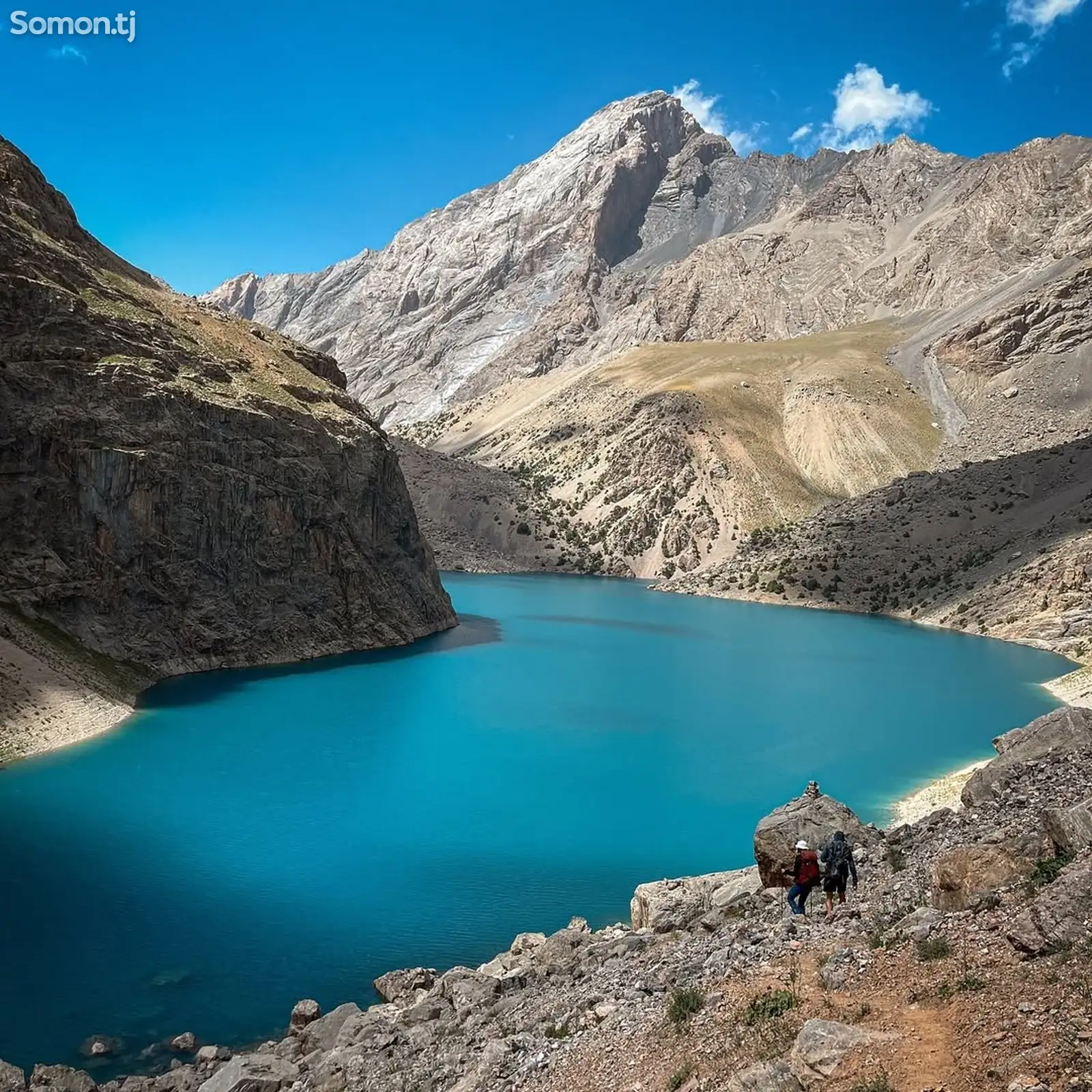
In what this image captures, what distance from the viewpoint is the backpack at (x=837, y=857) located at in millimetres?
14664

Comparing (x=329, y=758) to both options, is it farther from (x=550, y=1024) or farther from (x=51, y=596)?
(x=550, y=1024)

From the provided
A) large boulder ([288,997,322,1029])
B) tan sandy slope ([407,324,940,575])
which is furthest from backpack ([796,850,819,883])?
tan sandy slope ([407,324,940,575])

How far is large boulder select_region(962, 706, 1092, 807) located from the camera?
58.4 feet

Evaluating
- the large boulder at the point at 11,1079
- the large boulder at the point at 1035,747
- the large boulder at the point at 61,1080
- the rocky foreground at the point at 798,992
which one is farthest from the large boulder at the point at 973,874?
the large boulder at the point at 11,1079

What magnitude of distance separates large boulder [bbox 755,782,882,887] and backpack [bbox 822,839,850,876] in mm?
2533

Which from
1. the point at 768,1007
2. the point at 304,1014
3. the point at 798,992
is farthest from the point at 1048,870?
the point at 304,1014

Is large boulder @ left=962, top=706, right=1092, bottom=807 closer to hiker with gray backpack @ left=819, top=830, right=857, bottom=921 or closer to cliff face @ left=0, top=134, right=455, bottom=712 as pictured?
hiker with gray backpack @ left=819, top=830, right=857, bottom=921

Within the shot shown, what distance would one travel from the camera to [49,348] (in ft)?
151

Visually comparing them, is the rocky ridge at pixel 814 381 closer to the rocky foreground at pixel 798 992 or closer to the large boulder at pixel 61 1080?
the rocky foreground at pixel 798 992

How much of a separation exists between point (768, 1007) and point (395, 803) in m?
21.6

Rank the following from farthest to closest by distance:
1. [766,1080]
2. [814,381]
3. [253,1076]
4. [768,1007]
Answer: [814,381] < [253,1076] < [768,1007] < [766,1080]

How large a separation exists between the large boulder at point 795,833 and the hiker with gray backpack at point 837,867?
8.13 feet

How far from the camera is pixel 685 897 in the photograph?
64.5 ft

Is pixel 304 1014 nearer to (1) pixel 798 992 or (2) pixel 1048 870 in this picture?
(1) pixel 798 992
